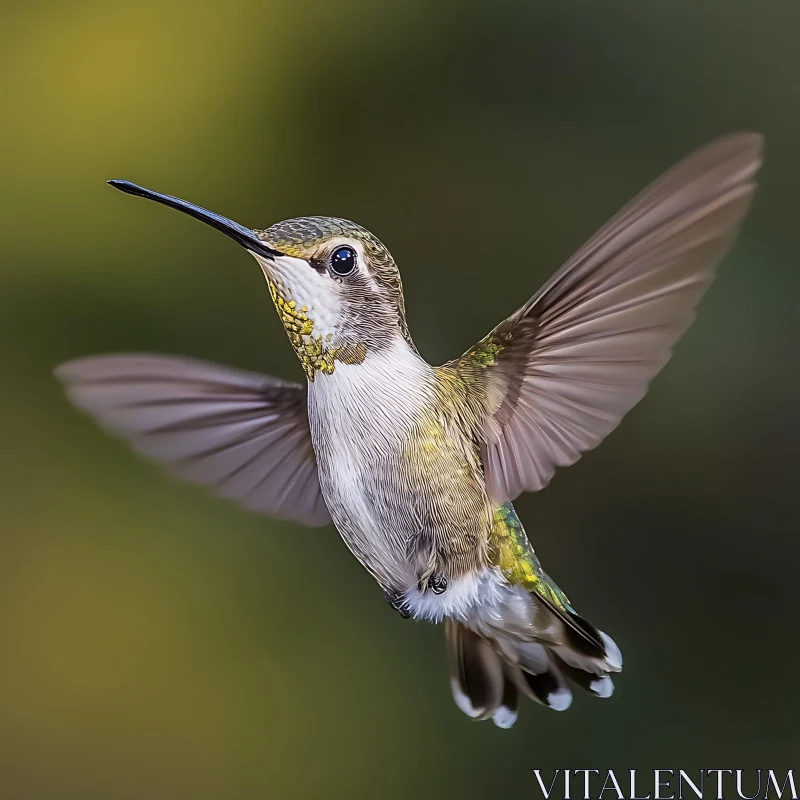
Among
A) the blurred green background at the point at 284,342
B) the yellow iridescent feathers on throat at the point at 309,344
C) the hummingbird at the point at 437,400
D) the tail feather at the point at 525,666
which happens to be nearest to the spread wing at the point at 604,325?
the hummingbird at the point at 437,400

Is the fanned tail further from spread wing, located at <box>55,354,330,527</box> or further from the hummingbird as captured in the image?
spread wing, located at <box>55,354,330,527</box>

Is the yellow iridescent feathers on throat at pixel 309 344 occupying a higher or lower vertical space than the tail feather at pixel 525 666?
higher

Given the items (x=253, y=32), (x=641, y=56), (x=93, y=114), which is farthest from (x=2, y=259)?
(x=641, y=56)

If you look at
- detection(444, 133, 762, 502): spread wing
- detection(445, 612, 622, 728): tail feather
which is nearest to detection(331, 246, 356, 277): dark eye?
detection(444, 133, 762, 502): spread wing

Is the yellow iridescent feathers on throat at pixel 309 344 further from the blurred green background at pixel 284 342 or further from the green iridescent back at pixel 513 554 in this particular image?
the blurred green background at pixel 284 342

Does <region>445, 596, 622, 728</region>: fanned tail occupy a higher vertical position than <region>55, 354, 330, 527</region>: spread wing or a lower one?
lower

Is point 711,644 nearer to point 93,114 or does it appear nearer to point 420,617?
point 420,617

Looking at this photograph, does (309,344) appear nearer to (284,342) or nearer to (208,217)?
(208,217)
